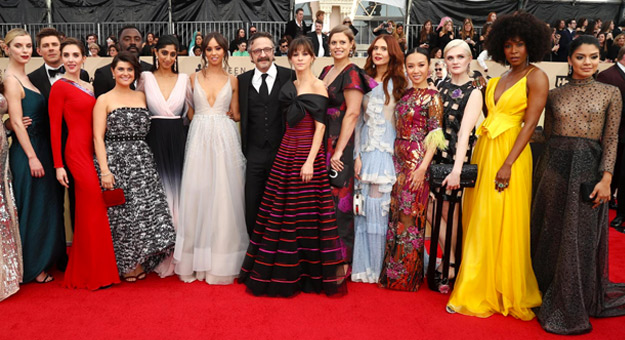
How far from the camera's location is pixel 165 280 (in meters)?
3.82

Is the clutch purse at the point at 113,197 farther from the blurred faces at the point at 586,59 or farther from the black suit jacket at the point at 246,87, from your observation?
the blurred faces at the point at 586,59

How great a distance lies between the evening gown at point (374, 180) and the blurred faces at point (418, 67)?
265mm

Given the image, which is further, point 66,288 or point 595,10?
point 595,10

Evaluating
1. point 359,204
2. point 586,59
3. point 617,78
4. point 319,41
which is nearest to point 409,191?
point 359,204

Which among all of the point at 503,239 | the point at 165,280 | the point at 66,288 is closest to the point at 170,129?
the point at 165,280

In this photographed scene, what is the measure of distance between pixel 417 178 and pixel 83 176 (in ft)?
8.60

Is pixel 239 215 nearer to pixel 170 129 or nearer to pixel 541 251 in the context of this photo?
pixel 170 129

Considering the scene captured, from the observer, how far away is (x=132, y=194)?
3670 mm

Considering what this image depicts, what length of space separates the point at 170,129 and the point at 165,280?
1.27m

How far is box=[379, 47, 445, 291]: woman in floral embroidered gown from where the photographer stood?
3453 mm

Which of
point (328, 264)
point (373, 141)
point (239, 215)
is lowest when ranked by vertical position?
point (328, 264)

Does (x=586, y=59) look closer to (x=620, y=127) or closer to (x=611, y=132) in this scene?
(x=611, y=132)

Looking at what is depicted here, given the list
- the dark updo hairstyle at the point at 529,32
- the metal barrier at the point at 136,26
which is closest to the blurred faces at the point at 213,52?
the dark updo hairstyle at the point at 529,32

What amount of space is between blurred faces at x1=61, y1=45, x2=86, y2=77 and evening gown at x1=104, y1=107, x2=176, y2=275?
20.1 inches
